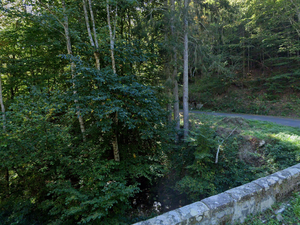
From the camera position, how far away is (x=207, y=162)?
20.4 ft

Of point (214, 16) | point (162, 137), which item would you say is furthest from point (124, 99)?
point (214, 16)

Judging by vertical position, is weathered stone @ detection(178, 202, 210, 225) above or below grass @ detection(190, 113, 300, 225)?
above

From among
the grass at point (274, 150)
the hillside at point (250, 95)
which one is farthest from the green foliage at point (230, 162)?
the hillside at point (250, 95)

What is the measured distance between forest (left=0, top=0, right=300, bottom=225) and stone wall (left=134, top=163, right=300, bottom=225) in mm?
2230

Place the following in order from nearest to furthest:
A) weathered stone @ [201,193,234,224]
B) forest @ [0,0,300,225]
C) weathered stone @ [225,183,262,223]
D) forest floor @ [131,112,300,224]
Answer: weathered stone @ [201,193,234,224] → weathered stone @ [225,183,262,223] → forest @ [0,0,300,225] → forest floor @ [131,112,300,224]

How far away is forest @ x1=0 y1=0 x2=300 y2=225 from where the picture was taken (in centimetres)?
414

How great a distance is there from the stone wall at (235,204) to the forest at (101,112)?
2.23 metres

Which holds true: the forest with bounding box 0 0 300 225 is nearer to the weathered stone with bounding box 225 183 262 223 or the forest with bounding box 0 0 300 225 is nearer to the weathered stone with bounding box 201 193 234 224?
the weathered stone with bounding box 201 193 234 224

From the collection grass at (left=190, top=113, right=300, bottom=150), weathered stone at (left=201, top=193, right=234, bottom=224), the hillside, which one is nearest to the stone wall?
weathered stone at (left=201, top=193, right=234, bottom=224)

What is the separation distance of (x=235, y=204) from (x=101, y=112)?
139 inches

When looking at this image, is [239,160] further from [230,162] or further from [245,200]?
[245,200]

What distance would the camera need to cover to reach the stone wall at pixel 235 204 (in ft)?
6.91

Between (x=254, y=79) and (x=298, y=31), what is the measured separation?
491cm

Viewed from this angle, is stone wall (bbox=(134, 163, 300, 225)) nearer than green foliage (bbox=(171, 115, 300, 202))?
Yes
